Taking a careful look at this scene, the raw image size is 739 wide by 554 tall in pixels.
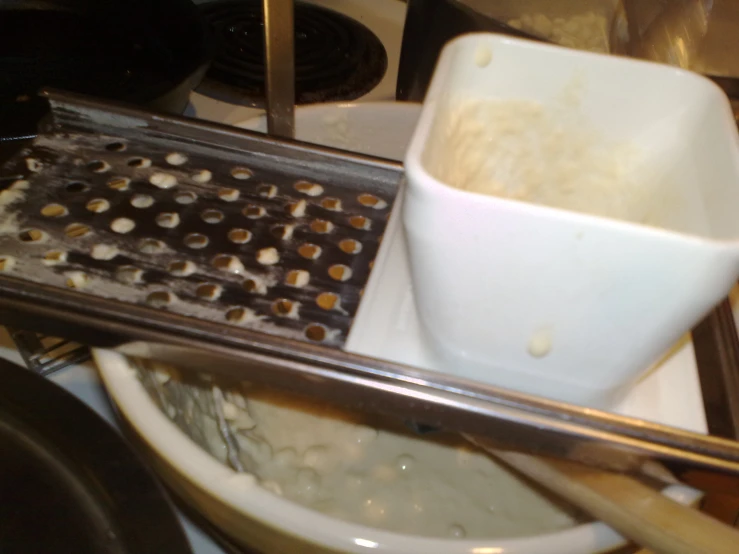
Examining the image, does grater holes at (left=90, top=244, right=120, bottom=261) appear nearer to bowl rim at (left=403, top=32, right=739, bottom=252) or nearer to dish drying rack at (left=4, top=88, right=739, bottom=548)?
dish drying rack at (left=4, top=88, right=739, bottom=548)

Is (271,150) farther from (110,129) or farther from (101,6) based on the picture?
(101,6)

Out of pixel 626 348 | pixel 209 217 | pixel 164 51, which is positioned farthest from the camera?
pixel 164 51

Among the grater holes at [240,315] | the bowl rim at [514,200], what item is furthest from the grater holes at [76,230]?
the bowl rim at [514,200]

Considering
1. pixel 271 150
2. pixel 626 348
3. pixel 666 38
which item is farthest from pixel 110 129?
pixel 666 38

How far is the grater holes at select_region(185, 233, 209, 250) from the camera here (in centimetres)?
37

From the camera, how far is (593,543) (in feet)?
1.09

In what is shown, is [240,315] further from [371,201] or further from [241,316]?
[371,201]

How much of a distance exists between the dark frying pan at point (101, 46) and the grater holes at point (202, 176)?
0.54 feet

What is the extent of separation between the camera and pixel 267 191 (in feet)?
1.34

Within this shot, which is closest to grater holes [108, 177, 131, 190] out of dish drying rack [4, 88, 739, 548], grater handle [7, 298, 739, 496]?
dish drying rack [4, 88, 739, 548]

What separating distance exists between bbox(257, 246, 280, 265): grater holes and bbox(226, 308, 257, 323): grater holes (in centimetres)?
4

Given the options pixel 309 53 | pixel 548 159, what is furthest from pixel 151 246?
pixel 309 53

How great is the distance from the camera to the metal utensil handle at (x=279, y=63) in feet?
1.29

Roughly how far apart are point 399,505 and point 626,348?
282mm
